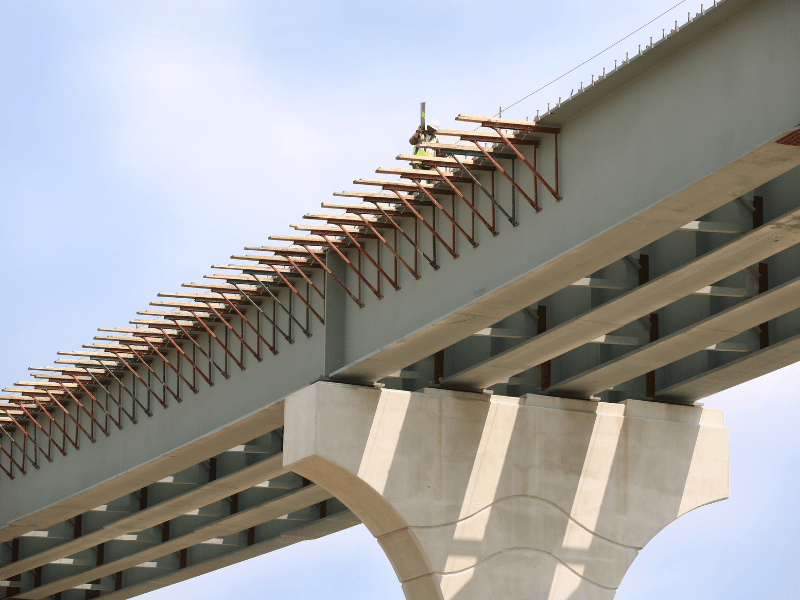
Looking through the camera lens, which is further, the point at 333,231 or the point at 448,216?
the point at 333,231

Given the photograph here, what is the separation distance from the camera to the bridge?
15.2m

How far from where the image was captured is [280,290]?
22828 millimetres

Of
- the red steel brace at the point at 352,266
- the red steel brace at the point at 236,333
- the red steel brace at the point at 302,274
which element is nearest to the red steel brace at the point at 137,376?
the red steel brace at the point at 236,333

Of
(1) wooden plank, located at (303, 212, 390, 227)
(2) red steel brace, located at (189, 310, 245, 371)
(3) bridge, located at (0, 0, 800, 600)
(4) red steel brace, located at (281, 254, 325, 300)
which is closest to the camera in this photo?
(3) bridge, located at (0, 0, 800, 600)

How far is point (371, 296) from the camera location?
20.7 metres

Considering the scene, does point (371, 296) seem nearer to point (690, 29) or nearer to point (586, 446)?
point (586, 446)

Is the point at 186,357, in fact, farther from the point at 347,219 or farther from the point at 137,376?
the point at 347,219

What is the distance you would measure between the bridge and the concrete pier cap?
4 cm

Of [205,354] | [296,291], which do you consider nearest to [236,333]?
[205,354]

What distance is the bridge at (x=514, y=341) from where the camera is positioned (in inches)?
598

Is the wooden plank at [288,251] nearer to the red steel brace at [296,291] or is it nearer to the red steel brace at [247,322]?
the red steel brace at [296,291]

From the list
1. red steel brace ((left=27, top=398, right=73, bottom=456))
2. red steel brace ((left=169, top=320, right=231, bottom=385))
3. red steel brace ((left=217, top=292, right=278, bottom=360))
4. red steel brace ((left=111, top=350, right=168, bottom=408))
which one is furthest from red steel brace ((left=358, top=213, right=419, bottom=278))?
red steel brace ((left=27, top=398, right=73, bottom=456))

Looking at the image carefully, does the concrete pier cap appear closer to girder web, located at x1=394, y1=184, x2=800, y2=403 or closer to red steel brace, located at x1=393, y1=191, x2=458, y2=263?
girder web, located at x1=394, y1=184, x2=800, y2=403

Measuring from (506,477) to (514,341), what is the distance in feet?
9.24
